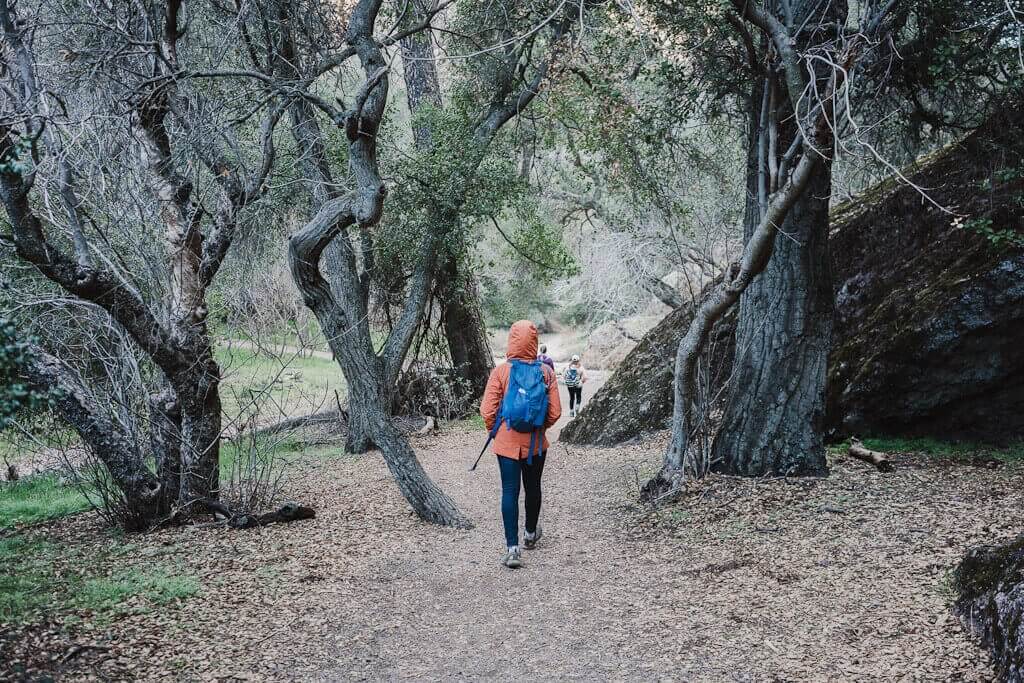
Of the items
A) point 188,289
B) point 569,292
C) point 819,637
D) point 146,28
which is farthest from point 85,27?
point 569,292

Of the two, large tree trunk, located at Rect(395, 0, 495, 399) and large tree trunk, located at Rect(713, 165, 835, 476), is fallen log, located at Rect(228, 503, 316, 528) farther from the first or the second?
large tree trunk, located at Rect(395, 0, 495, 399)

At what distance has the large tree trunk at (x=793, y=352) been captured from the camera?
6.83 metres

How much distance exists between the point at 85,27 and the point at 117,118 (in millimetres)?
2120

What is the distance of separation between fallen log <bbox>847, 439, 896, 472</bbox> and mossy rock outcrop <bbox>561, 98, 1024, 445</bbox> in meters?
0.58

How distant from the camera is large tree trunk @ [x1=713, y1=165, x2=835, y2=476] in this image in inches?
269

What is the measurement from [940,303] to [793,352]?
1791 millimetres

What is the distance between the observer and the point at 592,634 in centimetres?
459

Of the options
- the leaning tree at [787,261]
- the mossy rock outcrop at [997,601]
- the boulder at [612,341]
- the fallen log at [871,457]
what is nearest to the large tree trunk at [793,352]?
the leaning tree at [787,261]

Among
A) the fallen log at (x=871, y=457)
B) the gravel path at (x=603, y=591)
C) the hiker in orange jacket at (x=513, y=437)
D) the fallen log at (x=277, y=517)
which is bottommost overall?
the gravel path at (x=603, y=591)

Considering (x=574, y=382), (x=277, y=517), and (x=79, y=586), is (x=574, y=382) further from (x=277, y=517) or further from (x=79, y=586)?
(x=79, y=586)

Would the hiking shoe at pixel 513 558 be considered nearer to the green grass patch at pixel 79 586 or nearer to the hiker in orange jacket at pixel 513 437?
the hiker in orange jacket at pixel 513 437

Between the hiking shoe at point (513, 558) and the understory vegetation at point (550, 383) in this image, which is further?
the hiking shoe at point (513, 558)

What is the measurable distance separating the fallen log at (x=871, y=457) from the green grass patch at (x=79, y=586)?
18.7 feet

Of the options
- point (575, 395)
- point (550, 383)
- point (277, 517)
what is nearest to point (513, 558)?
point (550, 383)
